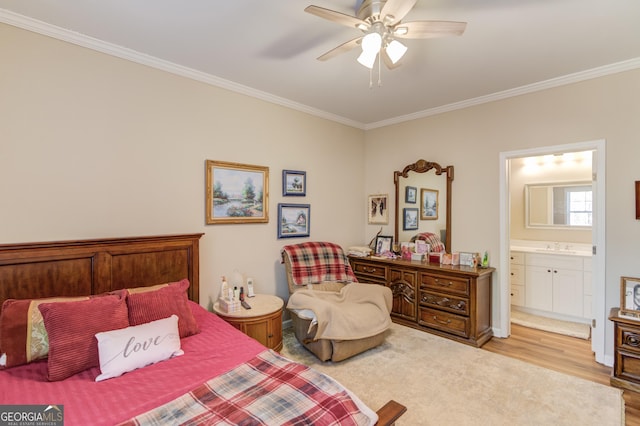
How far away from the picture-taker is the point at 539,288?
Result: 411cm

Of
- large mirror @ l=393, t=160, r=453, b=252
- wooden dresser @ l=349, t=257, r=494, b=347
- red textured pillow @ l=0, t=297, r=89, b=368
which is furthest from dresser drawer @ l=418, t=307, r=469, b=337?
red textured pillow @ l=0, t=297, r=89, b=368

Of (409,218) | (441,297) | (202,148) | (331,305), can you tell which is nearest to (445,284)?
(441,297)

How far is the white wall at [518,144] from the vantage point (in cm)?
278

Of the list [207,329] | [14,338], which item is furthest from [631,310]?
[14,338]

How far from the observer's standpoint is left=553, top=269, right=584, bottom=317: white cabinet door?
3795 mm

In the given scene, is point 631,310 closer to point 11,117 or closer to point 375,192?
point 375,192

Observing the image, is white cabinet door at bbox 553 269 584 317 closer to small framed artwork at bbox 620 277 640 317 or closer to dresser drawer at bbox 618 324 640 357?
small framed artwork at bbox 620 277 640 317

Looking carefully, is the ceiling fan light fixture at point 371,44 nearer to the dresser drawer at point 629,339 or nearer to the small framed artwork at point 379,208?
the small framed artwork at point 379,208

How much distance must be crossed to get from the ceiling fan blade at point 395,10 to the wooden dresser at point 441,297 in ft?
8.49

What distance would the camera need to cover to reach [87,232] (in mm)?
2381

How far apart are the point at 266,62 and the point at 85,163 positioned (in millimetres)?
1704

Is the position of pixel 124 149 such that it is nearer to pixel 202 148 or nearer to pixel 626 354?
pixel 202 148

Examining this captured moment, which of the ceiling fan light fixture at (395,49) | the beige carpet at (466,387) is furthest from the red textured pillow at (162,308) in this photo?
the ceiling fan light fixture at (395,49)

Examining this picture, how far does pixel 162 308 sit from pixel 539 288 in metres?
4.53
